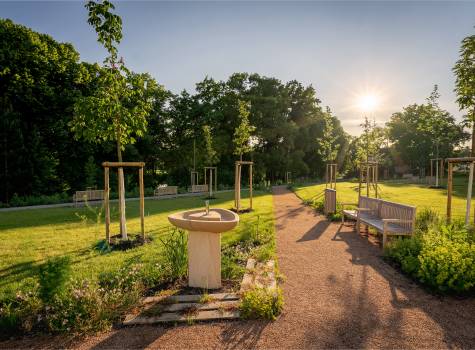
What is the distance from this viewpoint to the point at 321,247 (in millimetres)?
7316

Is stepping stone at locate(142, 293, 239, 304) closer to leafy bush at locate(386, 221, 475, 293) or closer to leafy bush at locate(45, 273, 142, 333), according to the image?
leafy bush at locate(45, 273, 142, 333)

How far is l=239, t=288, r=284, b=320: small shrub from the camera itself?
3.81m

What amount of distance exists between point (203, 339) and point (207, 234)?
158cm

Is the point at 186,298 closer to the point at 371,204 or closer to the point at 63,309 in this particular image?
the point at 63,309

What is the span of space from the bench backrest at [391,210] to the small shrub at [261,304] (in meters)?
4.71

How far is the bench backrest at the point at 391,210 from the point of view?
7000 millimetres

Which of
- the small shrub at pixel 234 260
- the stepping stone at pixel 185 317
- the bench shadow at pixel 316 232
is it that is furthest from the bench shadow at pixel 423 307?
the bench shadow at pixel 316 232

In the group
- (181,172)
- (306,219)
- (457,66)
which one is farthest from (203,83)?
(457,66)

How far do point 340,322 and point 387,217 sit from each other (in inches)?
221

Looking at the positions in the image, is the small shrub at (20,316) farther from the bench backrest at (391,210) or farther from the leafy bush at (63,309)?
the bench backrest at (391,210)

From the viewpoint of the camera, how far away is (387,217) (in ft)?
27.4

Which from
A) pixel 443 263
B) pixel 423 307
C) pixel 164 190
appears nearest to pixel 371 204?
pixel 443 263

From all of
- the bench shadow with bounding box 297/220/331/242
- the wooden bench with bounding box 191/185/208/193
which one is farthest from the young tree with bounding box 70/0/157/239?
the wooden bench with bounding box 191/185/208/193

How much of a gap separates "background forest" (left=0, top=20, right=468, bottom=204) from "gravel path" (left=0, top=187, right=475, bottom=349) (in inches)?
211
